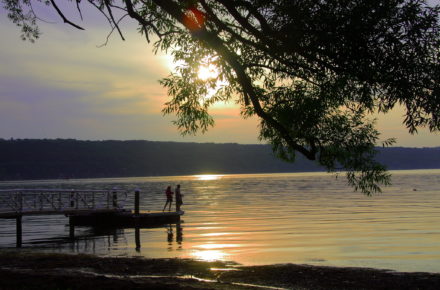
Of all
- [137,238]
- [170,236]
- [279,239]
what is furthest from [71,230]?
[279,239]

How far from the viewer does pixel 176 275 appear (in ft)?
62.5

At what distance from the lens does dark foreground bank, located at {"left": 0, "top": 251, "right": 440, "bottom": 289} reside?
50.1 ft

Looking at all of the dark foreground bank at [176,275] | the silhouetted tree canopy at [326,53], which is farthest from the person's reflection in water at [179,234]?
the silhouetted tree canopy at [326,53]

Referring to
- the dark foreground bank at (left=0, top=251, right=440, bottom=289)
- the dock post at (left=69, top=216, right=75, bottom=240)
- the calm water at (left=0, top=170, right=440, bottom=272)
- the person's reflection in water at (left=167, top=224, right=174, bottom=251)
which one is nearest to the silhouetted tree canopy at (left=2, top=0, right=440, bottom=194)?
the dark foreground bank at (left=0, top=251, right=440, bottom=289)

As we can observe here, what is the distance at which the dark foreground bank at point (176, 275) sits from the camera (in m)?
15.3

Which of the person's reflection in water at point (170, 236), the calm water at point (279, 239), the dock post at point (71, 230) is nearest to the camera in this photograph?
the calm water at point (279, 239)

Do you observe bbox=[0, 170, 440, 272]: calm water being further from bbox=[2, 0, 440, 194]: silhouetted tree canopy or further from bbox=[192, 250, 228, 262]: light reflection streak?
bbox=[2, 0, 440, 194]: silhouetted tree canopy

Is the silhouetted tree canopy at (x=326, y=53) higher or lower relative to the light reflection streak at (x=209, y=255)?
higher

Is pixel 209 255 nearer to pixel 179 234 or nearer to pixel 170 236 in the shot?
pixel 170 236

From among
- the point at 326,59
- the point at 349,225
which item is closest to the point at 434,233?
the point at 349,225

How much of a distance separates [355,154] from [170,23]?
6.46 metres

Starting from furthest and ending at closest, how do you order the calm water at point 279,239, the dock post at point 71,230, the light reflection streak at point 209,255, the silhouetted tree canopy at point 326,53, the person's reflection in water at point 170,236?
1. the dock post at point 71,230
2. the person's reflection in water at point 170,236
3. the calm water at point 279,239
4. the light reflection streak at point 209,255
5. the silhouetted tree canopy at point 326,53

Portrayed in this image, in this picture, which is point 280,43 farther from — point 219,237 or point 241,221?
point 241,221

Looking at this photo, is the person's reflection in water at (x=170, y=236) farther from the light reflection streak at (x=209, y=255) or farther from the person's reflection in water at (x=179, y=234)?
the light reflection streak at (x=209, y=255)
